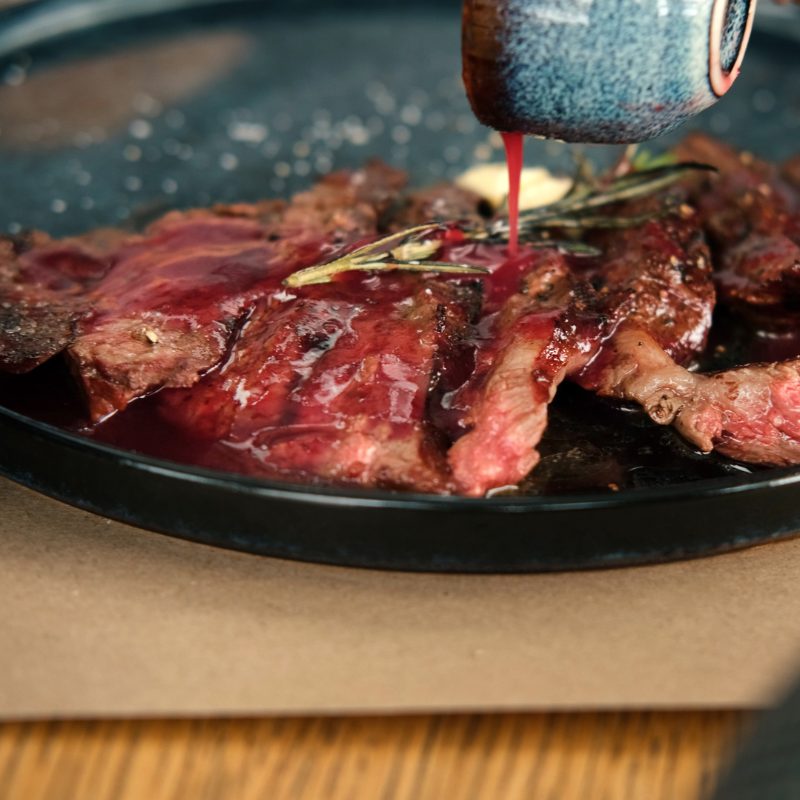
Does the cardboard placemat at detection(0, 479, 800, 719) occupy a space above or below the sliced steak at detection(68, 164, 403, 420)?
below

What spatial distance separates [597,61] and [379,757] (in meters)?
1.55

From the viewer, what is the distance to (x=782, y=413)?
2.21m

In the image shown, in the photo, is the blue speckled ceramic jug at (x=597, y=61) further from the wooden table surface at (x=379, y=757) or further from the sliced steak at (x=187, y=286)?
the wooden table surface at (x=379, y=757)

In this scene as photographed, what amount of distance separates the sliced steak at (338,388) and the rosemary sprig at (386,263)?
5cm

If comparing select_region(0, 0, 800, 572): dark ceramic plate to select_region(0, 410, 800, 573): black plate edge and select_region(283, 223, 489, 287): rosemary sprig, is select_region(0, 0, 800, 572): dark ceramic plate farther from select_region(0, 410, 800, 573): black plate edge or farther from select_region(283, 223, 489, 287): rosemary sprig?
select_region(283, 223, 489, 287): rosemary sprig

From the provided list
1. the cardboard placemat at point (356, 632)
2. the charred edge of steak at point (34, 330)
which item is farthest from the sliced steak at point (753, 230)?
the charred edge of steak at point (34, 330)

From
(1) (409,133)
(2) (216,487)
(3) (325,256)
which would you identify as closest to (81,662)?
(2) (216,487)

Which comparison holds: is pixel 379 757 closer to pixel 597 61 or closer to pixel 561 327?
pixel 561 327

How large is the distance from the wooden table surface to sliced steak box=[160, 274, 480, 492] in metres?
0.57

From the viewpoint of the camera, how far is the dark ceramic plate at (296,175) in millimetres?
1894

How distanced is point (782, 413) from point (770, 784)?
53.0 inches

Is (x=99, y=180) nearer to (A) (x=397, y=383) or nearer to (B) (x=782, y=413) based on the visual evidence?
(A) (x=397, y=383)

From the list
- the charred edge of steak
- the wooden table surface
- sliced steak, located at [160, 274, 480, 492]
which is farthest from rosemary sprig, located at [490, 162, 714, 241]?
the wooden table surface

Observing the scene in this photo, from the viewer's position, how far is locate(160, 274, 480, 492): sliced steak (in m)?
2.02
